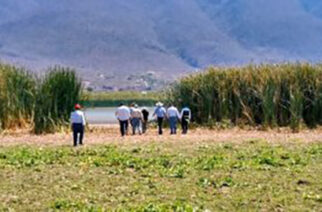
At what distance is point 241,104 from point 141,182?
23838 mm

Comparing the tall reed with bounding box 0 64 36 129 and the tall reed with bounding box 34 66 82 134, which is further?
the tall reed with bounding box 0 64 36 129

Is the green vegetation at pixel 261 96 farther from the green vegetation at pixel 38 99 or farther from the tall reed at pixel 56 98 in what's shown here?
the green vegetation at pixel 38 99

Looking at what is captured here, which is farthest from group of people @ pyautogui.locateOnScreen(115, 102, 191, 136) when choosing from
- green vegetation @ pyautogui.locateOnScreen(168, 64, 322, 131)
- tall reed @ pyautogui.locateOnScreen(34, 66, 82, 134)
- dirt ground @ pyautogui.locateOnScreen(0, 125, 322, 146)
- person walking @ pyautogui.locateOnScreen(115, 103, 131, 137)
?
green vegetation @ pyautogui.locateOnScreen(168, 64, 322, 131)

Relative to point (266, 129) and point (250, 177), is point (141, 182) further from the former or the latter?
point (266, 129)

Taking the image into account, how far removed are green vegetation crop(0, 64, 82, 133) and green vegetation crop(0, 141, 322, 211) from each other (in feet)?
42.0

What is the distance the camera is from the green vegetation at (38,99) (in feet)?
118

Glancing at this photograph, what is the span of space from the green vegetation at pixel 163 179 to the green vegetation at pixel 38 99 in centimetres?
1279

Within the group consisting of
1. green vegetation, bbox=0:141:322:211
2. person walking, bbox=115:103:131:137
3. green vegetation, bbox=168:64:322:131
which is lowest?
green vegetation, bbox=0:141:322:211

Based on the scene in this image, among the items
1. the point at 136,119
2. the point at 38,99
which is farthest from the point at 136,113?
the point at 38,99

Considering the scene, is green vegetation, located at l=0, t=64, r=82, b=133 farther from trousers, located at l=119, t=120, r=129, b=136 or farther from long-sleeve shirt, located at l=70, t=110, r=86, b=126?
long-sleeve shirt, located at l=70, t=110, r=86, b=126

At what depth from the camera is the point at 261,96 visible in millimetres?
38281

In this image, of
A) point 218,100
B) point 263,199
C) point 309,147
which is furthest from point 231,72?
point 263,199

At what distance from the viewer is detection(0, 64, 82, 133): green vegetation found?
118ft

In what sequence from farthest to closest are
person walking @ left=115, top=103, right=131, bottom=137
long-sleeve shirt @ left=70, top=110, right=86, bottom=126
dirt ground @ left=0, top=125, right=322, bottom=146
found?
person walking @ left=115, top=103, right=131, bottom=137 < dirt ground @ left=0, top=125, right=322, bottom=146 < long-sleeve shirt @ left=70, top=110, right=86, bottom=126
